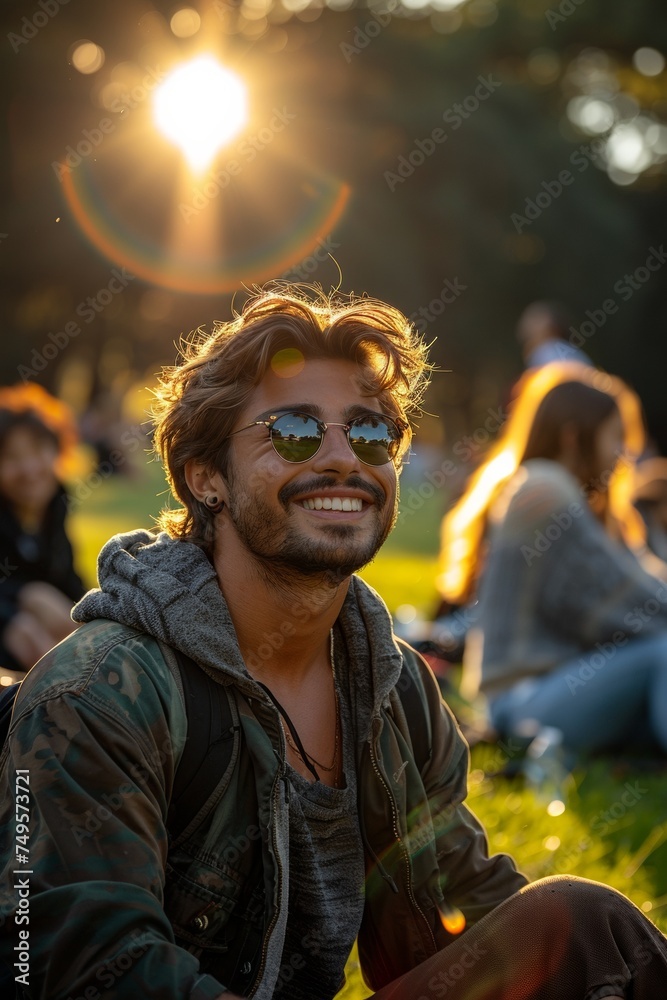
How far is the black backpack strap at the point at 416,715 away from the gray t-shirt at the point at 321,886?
7.9 inches

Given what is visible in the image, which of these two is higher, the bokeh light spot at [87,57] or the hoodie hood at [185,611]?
the bokeh light spot at [87,57]

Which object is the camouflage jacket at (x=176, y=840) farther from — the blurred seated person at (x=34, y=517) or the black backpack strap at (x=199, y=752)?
the blurred seated person at (x=34, y=517)

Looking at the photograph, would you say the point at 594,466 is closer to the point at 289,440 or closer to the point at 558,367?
the point at 558,367

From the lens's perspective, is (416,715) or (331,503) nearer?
(331,503)

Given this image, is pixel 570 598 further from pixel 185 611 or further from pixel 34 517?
pixel 185 611

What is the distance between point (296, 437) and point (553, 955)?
122 cm

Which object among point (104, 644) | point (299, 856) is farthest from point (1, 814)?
point (299, 856)

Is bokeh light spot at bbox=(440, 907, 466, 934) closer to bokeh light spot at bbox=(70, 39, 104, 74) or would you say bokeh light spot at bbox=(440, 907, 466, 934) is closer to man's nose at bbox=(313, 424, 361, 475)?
man's nose at bbox=(313, 424, 361, 475)

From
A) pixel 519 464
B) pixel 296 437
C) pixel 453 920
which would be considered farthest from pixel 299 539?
pixel 519 464

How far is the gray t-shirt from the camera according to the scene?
2.65m

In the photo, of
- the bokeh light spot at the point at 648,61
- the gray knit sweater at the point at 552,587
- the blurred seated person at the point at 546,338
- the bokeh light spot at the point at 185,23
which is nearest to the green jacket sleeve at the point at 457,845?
the gray knit sweater at the point at 552,587

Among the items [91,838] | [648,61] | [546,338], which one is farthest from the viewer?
[648,61]

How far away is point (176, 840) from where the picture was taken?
2.43m

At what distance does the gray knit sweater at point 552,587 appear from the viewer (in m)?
6.01
